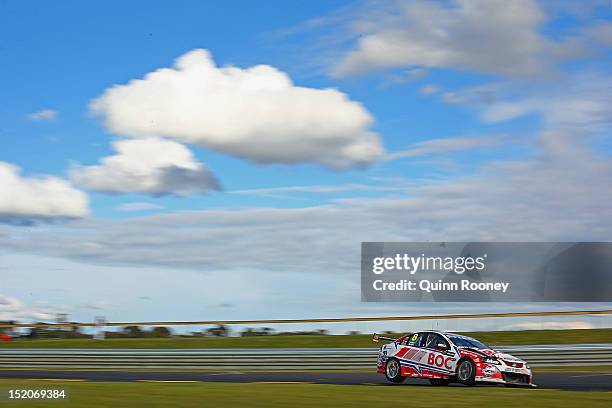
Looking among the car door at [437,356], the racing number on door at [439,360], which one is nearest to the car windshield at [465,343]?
the car door at [437,356]

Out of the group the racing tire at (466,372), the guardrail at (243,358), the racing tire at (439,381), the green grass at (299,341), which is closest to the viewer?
the racing tire at (466,372)

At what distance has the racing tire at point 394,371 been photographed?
19.6 metres

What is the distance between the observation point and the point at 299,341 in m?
30.2

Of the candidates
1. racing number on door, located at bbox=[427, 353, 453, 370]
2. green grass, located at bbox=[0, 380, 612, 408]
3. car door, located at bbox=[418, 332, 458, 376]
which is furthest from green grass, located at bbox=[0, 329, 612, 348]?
green grass, located at bbox=[0, 380, 612, 408]

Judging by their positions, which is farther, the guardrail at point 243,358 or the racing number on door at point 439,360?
the guardrail at point 243,358

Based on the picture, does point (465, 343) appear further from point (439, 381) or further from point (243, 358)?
point (243, 358)

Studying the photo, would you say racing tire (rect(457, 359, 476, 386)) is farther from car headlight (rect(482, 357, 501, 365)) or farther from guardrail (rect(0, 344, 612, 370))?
guardrail (rect(0, 344, 612, 370))

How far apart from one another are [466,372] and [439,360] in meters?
0.80

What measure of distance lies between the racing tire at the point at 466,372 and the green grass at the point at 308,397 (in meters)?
1.82

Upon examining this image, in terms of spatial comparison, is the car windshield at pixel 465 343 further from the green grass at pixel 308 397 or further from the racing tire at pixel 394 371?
the green grass at pixel 308 397

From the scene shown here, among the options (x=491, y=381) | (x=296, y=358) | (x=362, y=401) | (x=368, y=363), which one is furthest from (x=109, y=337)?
(x=362, y=401)

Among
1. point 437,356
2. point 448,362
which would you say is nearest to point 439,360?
point 437,356

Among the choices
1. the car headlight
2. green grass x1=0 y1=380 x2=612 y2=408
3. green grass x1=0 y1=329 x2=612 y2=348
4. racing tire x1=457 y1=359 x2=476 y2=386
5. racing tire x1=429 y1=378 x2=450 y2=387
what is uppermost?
green grass x1=0 y1=329 x2=612 y2=348

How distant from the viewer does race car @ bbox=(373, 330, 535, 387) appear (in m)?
17.9
